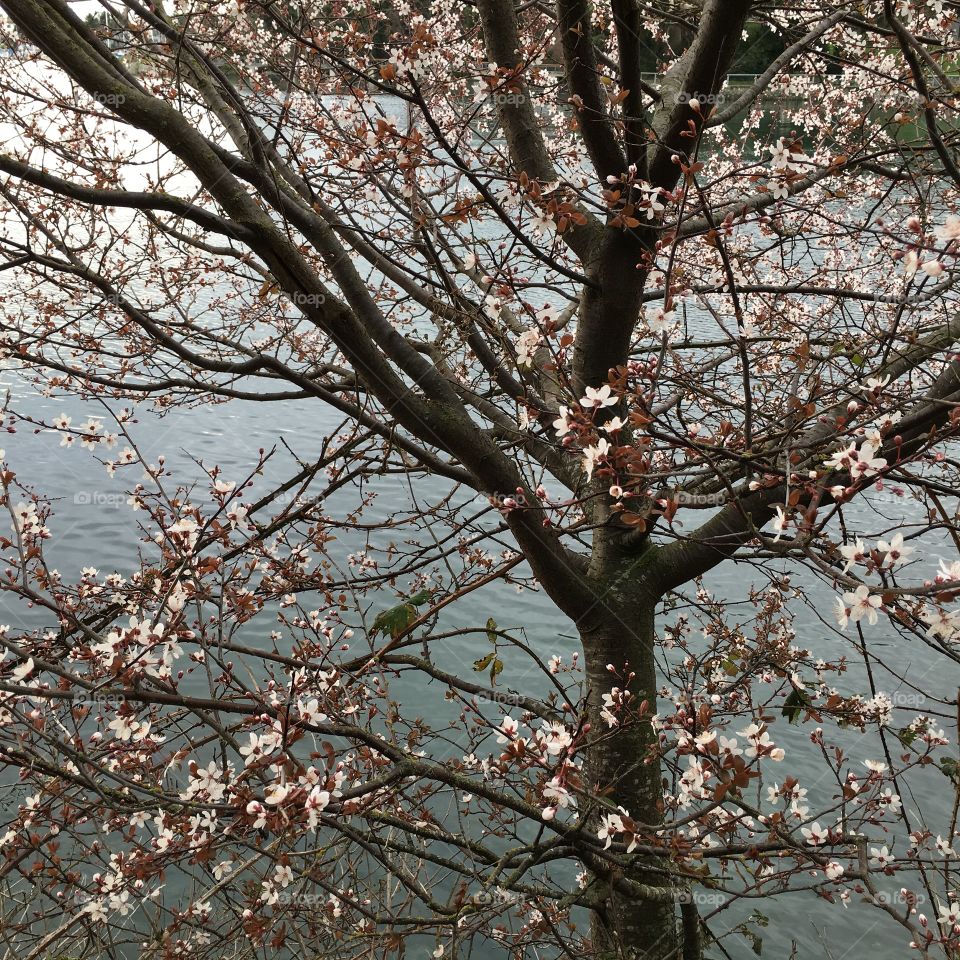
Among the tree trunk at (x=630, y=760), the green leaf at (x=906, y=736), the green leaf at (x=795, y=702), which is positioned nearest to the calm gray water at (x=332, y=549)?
the tree trunk at (x=630, y=760)

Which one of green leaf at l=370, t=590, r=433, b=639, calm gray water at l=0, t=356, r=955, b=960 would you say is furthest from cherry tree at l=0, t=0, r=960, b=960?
calm gray water at l=0, t=356, r=955, b=960

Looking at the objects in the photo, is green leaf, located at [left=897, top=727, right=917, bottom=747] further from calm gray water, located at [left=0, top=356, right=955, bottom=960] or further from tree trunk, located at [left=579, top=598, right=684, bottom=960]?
calm gray water, located at [left=0, top=356, right=955, bottom=960]

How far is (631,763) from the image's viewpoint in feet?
13.1

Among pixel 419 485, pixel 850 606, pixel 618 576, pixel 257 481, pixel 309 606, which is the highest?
pixel 419 485

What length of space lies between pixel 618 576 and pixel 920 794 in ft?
19.6

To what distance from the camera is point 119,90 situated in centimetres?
234

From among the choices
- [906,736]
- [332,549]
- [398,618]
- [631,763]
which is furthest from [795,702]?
[332,549]

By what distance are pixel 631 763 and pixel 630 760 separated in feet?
0.05

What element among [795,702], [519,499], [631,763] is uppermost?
[519,499]

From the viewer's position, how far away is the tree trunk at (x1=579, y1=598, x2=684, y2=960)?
12.8 ft

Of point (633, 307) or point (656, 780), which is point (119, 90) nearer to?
point (633, 307)

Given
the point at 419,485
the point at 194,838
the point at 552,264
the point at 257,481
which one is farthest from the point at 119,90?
the point at 419,485

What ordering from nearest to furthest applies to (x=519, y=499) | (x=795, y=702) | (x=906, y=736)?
(x=519, y=499), (x=795, y=702), (x=906, y=736)

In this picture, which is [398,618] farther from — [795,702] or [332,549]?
[332,549]
